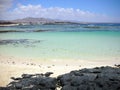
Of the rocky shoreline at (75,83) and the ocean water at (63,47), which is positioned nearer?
the rocky shoreline at (75,83)

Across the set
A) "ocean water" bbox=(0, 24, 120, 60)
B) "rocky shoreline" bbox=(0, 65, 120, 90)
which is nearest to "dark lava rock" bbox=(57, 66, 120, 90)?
"rocky shoreline" bbox=(0, 65, 120, 90)

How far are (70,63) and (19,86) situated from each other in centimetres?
383

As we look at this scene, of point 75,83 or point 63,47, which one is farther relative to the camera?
point 63,47

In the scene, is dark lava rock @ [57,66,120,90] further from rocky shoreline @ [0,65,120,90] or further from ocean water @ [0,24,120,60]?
ocean water @ [0,24,120,60]

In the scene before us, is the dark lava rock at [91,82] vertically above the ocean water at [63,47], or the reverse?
the dark lava rock at [91,82]

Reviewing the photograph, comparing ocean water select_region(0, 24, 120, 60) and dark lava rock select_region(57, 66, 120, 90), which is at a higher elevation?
dark lava rock select_region(57, 66, 120, 90)

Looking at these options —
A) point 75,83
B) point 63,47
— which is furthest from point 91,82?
point 63,47

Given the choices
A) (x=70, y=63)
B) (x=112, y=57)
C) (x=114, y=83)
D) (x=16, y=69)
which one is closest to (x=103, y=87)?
(x=114, y=83)

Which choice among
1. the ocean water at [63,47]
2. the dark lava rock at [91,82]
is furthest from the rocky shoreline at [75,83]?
the ocean water at [63,47]

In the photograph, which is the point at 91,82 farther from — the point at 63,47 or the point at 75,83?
the point at 63,47

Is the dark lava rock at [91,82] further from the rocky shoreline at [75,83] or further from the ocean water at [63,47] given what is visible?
the ocean water at [63,47]

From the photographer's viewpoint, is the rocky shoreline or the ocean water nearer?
the rocky shoreline

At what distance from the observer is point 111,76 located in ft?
15.5

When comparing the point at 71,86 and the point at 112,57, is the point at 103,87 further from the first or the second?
the point at 112,57
